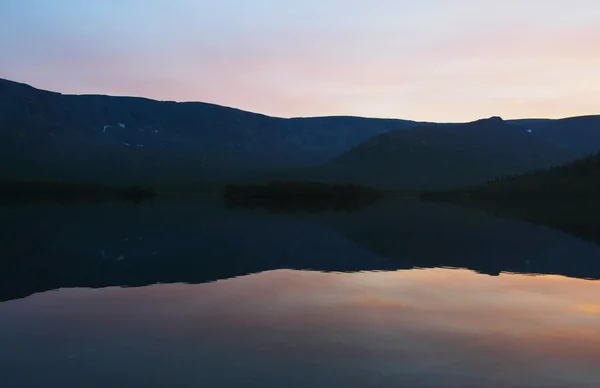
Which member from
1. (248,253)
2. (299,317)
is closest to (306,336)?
(299,317)

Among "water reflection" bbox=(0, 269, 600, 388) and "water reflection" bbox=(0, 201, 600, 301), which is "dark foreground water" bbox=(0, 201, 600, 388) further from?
"water reflection" bbox=(0, 201, 600, 301)

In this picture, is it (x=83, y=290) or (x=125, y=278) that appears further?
(x=125, y=278)

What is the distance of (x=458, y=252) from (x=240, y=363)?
31.2 metres

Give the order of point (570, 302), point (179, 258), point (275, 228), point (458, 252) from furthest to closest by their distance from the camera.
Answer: point (275, 228) < point (458, 252) < point (179, 258) < point (570, 302)

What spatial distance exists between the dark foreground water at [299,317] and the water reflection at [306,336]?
73mm

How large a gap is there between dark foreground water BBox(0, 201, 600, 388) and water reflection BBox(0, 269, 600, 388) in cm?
7

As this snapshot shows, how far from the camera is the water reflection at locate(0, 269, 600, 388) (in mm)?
14664

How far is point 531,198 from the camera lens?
193 meters

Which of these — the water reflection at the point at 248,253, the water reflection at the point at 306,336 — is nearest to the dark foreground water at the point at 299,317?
the water reflection at the point at 306,336

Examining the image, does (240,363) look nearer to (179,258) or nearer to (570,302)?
(570,302)

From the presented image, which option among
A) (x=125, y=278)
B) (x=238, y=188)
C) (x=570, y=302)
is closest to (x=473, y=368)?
(x=570, y=302)

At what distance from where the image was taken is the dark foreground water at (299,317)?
49.0 feet

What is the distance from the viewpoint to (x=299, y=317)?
2141cm

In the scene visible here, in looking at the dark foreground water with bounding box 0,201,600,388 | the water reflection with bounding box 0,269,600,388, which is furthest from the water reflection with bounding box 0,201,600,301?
the water reflection with bounding box 0,269,600,388
